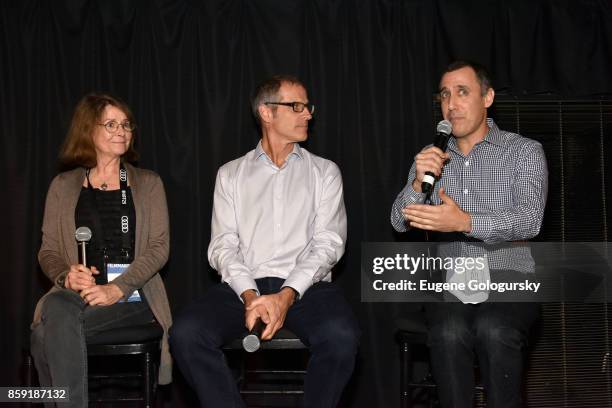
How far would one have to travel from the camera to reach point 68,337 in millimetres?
2627

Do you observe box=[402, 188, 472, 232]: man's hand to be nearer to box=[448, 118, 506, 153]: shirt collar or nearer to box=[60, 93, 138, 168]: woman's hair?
box=[448, 118, 506, 153]: shirt collar

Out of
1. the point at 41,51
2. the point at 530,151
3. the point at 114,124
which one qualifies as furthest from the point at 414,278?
the point at 41,51

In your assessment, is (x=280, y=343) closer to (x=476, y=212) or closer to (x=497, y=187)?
(x=476, y=212)

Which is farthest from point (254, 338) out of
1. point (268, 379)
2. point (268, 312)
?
point (268, 379)

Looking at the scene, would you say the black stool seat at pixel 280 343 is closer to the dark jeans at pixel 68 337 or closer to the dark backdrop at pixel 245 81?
the dark jeans at pixel 68 337

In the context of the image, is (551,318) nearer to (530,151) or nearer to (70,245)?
(530,151)

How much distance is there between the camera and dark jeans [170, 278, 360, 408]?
2.56 meters

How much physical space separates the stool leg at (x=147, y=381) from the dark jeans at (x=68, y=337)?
0.61ft

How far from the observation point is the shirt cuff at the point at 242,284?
2.81m

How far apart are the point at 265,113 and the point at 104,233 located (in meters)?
0.89

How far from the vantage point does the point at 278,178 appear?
10.3ft

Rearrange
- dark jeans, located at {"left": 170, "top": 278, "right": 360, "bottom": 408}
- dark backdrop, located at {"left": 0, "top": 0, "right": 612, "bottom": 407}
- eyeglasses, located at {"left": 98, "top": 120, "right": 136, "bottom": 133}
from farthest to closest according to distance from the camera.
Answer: dark backdrop, located at {"left": 0, "top": 0, "right": 612, "bottom": 407} → eyeglasses, located at {"left": 98, "top": 120, "right": 136, "bottom": 133} → dark jeans, located at {"left": 170, "top": 278, "right": 360, "bottom": 408}

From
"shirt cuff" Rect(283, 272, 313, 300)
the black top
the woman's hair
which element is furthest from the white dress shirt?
the woman's hair

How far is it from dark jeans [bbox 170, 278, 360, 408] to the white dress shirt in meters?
0.27
